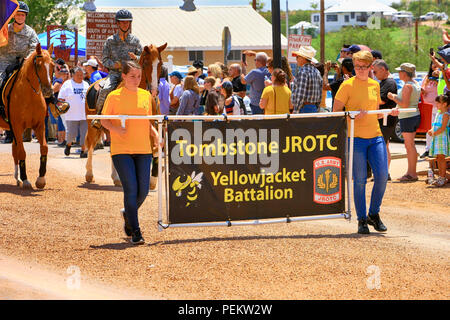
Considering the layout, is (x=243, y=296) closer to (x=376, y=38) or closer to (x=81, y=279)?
(x=81, y=279)

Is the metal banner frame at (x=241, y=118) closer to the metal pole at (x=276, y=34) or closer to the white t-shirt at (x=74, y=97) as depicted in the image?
the metal pole at (x=276, y=34)

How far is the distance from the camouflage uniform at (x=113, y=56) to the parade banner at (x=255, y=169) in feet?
15.0

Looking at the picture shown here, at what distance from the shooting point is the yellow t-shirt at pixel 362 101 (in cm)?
1111

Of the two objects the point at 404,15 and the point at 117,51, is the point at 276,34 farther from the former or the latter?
the point at 404,15

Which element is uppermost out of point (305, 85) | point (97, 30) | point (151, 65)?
point (97, 30)

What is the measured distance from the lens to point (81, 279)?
28.3ft

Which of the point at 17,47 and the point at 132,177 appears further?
the point at 17,47

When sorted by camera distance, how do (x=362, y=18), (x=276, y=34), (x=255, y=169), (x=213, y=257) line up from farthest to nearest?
(x=362, y=18) < (x=276, y=34) < (x=255, y=169) < (x=213, y=257)

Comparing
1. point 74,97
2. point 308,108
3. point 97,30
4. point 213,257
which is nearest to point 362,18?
point 97,30

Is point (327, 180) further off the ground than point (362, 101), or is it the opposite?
point (362, 101)

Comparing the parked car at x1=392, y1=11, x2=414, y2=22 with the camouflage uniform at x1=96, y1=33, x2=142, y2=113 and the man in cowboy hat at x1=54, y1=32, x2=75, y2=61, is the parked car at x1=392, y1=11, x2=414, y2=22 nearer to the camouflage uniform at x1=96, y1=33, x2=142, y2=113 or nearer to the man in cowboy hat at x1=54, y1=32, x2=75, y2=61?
the man in cowboy hat at x1=54, y1=32, x2=75, y2=61

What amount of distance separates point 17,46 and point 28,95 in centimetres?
100

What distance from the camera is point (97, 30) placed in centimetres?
2767

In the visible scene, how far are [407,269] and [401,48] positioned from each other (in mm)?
70287
